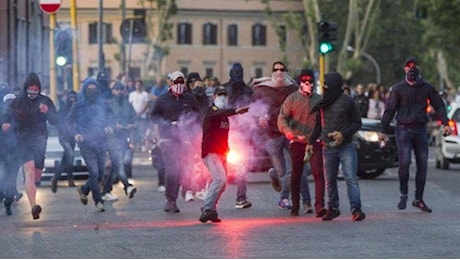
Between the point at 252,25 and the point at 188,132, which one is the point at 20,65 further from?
the point at 252,25

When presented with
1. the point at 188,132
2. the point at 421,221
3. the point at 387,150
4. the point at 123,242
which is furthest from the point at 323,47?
the point at 123,242

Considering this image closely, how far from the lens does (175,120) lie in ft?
66.0

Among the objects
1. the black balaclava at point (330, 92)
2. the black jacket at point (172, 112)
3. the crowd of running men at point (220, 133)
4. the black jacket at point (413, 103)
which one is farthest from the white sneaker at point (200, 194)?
the black balaclava at point (330, 92)

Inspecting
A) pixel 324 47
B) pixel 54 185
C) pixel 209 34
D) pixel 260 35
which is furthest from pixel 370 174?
pixel 260 35

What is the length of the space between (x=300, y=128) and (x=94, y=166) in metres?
3.00

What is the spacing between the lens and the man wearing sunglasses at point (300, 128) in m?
18.8

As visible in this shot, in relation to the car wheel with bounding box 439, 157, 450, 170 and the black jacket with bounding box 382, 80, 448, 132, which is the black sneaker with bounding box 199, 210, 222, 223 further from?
the car wheel with bounding box 439, 157, 450, 170

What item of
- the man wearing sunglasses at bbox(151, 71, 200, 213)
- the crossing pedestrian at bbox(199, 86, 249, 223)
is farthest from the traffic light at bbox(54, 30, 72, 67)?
the crossing pedestrian at bbox(199, 86, 249, 223)

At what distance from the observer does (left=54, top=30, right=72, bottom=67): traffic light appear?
29.9 metres

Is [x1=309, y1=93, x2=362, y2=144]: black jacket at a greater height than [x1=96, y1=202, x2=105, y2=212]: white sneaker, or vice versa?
[x1=309, y1=93, x2=362, y2=144]: black jacket

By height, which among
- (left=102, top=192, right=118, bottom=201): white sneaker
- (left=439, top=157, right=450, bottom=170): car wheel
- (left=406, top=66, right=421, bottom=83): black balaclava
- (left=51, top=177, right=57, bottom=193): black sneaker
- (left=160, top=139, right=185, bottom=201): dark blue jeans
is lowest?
(left=439, top=157, right=450, bottom=170): car wheel

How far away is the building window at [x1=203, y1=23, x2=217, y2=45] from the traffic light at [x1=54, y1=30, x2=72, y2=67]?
7593cm

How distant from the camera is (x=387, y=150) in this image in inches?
1070

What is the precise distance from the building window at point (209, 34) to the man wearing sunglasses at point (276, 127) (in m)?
86.2
